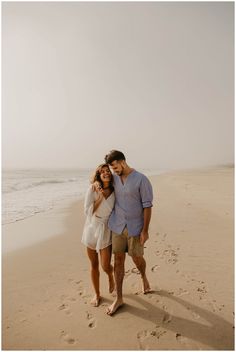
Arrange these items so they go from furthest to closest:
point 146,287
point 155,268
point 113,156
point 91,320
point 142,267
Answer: point 155,268
point 146,287
point 142,267
point 113,156
point 91,320

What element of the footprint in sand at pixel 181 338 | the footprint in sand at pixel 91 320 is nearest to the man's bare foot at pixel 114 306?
the footprint in sand at pixel 91 320

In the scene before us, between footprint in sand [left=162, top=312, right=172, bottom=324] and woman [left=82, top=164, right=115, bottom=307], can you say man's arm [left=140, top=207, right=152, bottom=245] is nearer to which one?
woman [left=82, top=164, right=115, bottom=307]

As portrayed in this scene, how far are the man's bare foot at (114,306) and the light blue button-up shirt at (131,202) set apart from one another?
39.8 inches

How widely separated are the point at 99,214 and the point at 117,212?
0.27 metres

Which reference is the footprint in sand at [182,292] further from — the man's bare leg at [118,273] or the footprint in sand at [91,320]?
the footprint in sand at [91,320]

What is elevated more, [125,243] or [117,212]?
[117,212]

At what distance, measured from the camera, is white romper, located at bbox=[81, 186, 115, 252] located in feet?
12.9

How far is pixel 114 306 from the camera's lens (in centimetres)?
389

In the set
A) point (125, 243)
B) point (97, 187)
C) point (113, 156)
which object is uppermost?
point (113, 156)

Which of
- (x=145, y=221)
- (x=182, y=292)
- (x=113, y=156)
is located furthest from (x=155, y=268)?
(x=113, y=156)

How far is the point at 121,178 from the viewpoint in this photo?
3.95m

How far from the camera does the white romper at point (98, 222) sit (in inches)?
155

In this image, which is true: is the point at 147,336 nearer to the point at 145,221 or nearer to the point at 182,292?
the point at 182,292

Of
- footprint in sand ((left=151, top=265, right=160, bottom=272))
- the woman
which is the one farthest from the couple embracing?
footprint in sand ((left=151, top=265, right=160, bottom=272))
